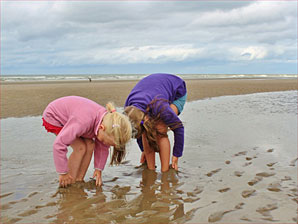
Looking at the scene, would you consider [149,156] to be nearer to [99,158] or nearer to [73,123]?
[99,158]

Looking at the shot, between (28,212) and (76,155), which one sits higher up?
(76,155)

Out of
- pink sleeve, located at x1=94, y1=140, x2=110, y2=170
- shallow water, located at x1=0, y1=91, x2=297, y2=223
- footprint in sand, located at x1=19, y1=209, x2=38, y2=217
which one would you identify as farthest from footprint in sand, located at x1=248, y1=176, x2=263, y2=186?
footprint in sand, located at x1=19, y1=209, x2=38, y2=217

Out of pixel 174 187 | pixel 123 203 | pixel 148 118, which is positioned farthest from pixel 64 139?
pixel 174 187

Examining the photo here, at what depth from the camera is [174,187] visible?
357 centimetres

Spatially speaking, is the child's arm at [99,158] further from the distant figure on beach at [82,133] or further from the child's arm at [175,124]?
the child's arm at [175,124]

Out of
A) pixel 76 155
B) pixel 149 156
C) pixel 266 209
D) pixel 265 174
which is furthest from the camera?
pixel 149 156

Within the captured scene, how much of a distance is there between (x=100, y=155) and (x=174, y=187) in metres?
Answer: 0.88

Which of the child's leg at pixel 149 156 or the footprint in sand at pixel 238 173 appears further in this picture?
the child's leg at pixel 149 156

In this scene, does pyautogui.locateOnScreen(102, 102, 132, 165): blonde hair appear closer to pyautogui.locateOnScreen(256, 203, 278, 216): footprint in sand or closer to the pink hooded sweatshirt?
the pink hooded sweatshirt

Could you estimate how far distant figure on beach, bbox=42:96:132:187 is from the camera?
3.34 meters

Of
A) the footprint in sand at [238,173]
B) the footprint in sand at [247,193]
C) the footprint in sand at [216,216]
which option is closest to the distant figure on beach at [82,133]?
the footprint in sand at [216,216]

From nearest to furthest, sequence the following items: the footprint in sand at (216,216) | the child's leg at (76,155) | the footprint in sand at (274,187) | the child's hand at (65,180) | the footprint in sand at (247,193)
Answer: the footprint in sand at (216,216) < the footprint in sand at (247,193) < the footprint in sand at (274,187) < the child's hand at (65,180) < the child's leg at (76,155)

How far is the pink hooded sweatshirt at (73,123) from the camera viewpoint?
3346 millimetres

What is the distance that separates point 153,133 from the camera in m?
3.87
